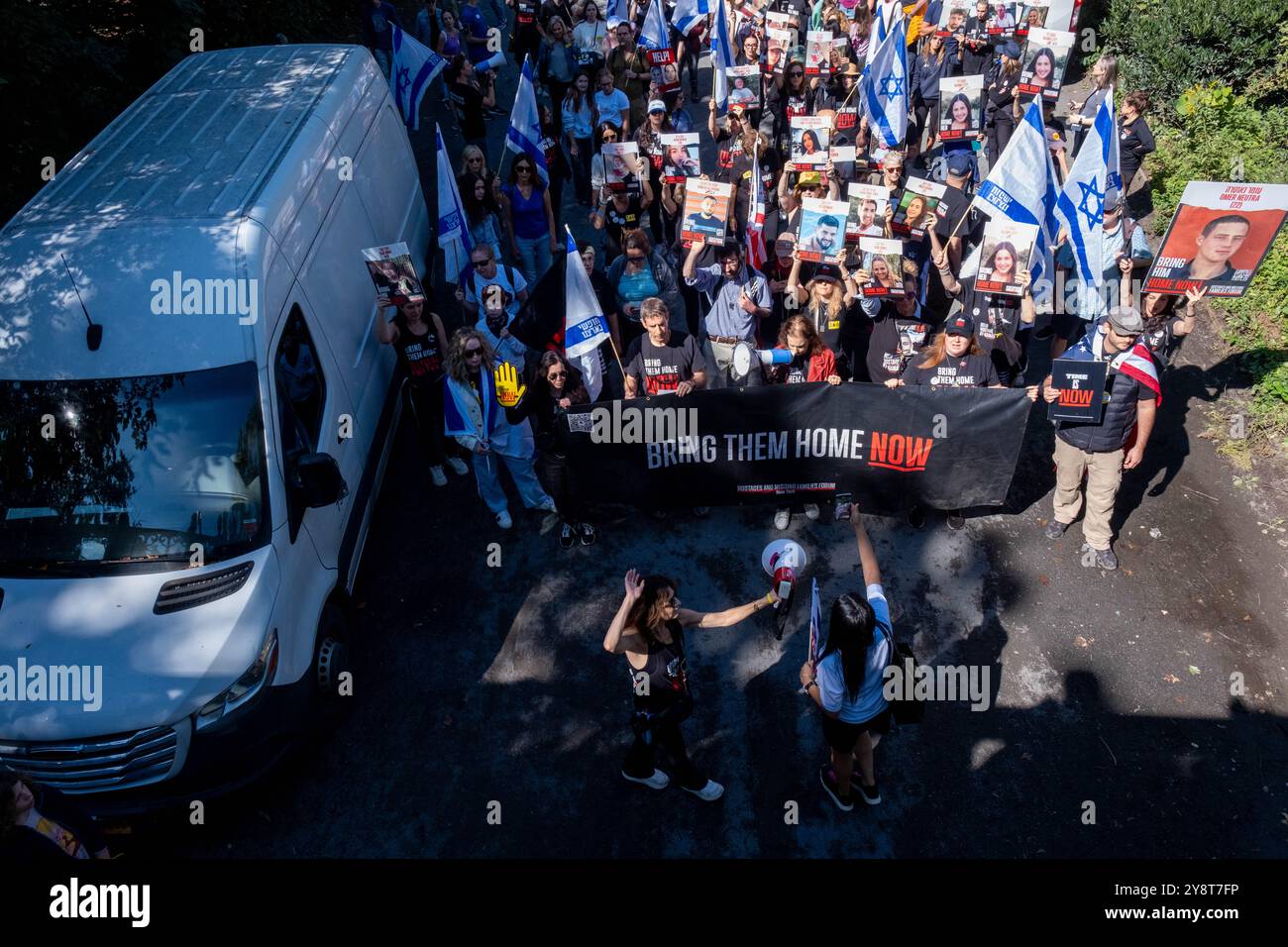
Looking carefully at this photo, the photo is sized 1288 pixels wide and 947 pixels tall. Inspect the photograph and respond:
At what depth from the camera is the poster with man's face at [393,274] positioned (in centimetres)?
712

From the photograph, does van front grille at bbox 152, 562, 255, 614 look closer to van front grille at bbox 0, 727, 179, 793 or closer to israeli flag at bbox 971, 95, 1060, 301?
van front grille at bbox 0, 727, 179, 793

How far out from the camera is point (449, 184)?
8.39 m

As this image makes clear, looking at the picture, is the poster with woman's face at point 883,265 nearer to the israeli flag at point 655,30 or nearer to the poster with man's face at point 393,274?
the poster with man's face at point 393,274

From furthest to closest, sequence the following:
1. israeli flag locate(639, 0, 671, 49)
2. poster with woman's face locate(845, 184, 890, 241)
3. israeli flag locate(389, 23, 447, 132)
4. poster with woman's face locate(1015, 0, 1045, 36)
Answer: israeli flag locate(639, 0, 671, 49) → poster with woman's face locate(1015, 0, 1045, 36) → israeli flag locate(389, 23, 447, 132) → poster with woman's face locate(845, 184, 890, 241)

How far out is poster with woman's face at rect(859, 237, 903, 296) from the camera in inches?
287

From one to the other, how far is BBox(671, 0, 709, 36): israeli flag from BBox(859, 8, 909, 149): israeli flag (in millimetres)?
4699

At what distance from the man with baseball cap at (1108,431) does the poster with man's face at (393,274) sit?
5193mm

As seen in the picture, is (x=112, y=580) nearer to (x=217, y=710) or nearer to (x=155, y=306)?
(x=217, y=710)

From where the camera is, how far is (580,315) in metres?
7.12

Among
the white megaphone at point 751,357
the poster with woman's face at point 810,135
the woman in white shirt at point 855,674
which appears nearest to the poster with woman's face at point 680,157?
the poster with woman's face at point 810,135

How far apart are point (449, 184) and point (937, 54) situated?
24.0 feet

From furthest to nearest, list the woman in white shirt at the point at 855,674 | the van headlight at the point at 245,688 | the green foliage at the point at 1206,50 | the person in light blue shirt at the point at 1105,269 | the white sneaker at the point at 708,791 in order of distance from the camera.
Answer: the green foliage at the point at 1206,50 < the person in light blue shirt at the point at 1105,269 < the white sneaker at the point at 708,791 < the van headlight at the point at 245,688 < the woman in white shirt at the point at 855,674

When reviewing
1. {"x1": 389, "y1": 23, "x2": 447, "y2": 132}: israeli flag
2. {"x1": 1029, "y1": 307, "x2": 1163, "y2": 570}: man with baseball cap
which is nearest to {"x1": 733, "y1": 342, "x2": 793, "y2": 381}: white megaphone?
{"x1": 1029, "y1": 307, "x2": 1163, "y2": 570}: man with baseball cap

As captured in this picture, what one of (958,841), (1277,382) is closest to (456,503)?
(958,841)
